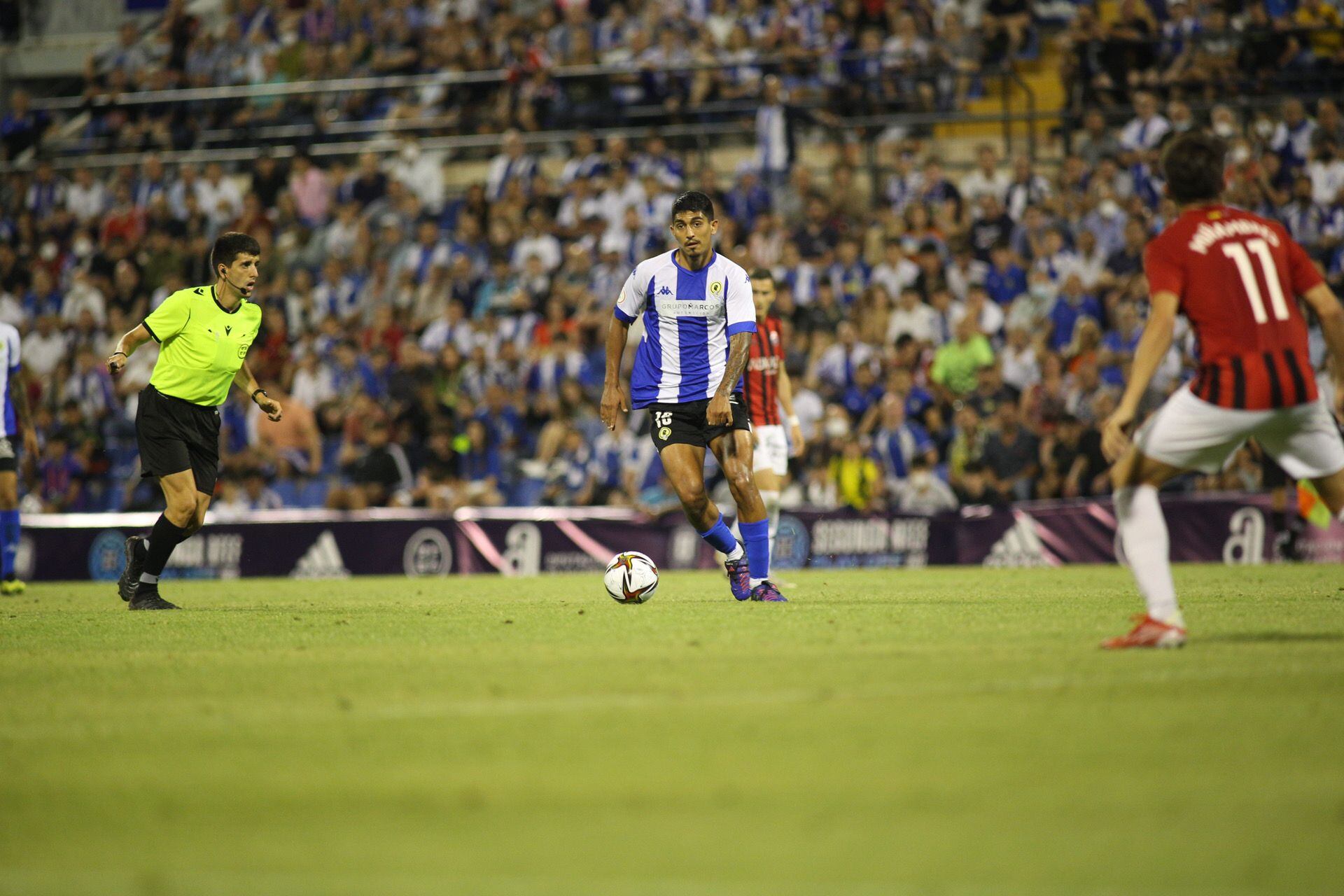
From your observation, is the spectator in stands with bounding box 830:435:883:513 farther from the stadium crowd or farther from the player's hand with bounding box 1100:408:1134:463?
the player's hand with bounding box 1100:408:1134:463

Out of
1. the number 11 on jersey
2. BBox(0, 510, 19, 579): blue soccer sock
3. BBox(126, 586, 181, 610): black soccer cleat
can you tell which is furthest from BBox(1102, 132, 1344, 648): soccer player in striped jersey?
BBox(0, 510, 19, 579): blue soccer sock

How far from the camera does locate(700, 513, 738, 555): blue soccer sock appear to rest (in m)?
11.0

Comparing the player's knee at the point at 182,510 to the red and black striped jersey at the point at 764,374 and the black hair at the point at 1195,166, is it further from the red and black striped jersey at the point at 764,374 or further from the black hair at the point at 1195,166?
the black hair at the point at 1195,166

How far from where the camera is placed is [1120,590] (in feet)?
39.5

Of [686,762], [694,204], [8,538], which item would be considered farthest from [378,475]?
[686,762]

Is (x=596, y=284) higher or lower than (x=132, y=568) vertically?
higher

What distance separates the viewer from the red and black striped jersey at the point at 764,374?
13281 millimetres

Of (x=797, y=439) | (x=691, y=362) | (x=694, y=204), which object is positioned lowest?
(x=797, y=439)

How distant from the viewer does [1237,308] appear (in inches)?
279

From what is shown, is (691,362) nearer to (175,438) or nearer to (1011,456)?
(175,438)

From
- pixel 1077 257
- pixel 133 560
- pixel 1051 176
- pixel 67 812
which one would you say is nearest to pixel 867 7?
pixel 1051 176

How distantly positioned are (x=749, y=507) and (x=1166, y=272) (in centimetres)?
456

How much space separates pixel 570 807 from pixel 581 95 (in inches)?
866

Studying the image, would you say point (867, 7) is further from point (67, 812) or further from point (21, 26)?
point (67, 812)
